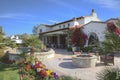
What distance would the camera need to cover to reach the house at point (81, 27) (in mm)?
25953

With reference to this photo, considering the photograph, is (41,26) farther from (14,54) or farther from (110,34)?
(110,34)

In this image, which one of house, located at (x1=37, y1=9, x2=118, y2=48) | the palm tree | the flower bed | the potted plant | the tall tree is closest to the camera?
the tall tree

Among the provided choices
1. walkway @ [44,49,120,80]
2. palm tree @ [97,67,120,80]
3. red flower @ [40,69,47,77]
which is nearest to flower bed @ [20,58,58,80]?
red flower @ [40,69,47,77]

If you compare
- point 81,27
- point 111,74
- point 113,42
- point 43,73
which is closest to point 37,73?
point 43,73

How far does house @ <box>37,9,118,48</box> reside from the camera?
26.0 m

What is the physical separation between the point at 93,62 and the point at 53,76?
6.03 metres

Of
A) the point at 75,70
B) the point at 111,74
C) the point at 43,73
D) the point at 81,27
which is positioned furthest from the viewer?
the point at 81,27

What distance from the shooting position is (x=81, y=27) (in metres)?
29.3

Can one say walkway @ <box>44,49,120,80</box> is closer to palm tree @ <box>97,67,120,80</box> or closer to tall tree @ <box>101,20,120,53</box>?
palm tree @ <box>97,67,120,80</box>

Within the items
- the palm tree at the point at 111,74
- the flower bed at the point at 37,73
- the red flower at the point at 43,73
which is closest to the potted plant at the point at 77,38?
the flower bed at the point at 37,73

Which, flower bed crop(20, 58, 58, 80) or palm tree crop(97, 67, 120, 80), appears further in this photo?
flower bed crop(20, 58, 58, 80)

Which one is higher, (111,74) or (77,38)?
(77,38)

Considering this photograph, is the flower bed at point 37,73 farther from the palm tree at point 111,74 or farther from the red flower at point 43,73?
the palm tree at point 111,74

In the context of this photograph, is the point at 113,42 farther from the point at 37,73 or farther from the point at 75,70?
the point at 75,70
